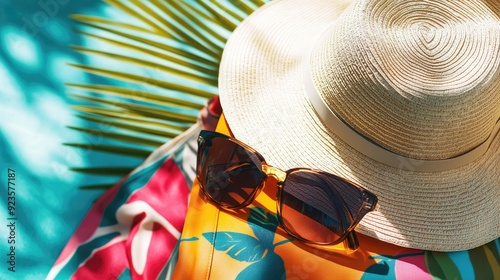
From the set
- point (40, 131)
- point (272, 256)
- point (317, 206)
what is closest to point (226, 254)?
point (272, 256)

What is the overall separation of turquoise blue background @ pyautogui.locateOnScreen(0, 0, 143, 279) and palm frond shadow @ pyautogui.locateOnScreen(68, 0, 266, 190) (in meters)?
0.03

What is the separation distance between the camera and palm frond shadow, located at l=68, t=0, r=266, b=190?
1.42 meters

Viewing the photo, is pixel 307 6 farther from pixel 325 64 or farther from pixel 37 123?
pixel 37 123

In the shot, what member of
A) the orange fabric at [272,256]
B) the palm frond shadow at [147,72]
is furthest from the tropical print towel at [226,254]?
the palm frond shadow at [147,72]

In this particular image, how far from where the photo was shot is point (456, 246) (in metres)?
1.04

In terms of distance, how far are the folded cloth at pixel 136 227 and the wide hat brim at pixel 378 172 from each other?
0.25 m

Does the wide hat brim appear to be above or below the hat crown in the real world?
below

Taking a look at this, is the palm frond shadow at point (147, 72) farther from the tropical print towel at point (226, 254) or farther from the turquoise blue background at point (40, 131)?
the tropical print towel at point (226, 254)

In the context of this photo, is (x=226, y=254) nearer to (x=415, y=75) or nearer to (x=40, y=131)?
(x=415, y=75)

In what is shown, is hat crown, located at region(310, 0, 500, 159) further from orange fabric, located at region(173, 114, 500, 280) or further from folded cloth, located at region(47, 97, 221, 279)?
folded cloth, located at region(47, 97, 221, 279)

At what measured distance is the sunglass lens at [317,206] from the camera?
0.98 metres

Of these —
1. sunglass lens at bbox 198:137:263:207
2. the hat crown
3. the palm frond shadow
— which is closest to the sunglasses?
sunglass lens at bbox 198:137:263:207

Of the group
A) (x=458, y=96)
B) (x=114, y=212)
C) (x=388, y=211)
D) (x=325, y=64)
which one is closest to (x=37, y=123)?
(x=114, y=212)

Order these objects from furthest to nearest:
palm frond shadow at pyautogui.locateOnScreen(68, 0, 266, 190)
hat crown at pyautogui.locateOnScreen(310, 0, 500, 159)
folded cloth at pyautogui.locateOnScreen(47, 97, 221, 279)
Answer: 1. palm frond shadow at pyautogui.locateOnScreen(68, 0, 266, 190)
2. folded cloth at pyautogui.locateOnScreen(47, 97, 221, 279)
3. hat crown at pyautogui.locateOnScreen(310, 0, 500, 159)
